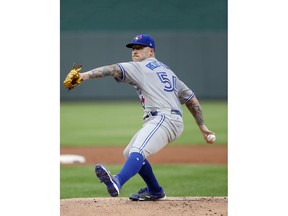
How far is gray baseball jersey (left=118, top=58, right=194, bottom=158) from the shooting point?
3943 millimetres

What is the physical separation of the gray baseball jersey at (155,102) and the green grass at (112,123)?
5.87 metres

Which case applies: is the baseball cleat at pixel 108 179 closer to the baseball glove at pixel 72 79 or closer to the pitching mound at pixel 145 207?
the pitching mound at pixel 145 207

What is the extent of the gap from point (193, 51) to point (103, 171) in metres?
14.0

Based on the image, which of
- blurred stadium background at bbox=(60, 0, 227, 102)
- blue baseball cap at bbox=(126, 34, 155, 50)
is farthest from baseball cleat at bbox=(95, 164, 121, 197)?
blurred stadium background at bbox=(60, 0, 227, 102)

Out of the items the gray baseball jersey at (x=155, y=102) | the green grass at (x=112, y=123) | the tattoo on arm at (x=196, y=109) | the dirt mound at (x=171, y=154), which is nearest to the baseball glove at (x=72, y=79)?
the gray baseball jersey at (x=155, y=102)

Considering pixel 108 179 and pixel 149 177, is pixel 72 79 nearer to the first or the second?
pixel 108 179

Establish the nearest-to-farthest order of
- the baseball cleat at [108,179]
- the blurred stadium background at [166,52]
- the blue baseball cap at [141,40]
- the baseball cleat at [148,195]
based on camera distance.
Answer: the baseball cleat at [108,179]
the blue baseball cap at [141,40]
the baseball cleat at [148,195]
the blurred stadium background at [166,52]

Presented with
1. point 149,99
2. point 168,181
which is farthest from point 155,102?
point 168,181

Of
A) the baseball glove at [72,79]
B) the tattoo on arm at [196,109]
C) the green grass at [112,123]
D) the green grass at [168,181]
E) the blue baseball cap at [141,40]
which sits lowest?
the green grass at [112,123]

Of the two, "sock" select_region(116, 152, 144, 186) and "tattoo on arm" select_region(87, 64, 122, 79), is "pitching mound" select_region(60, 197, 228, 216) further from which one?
"tattoo on arm" select_region(87, 64, 122, 79)

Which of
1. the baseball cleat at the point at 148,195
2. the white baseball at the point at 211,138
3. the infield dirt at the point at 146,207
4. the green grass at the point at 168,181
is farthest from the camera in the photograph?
the green grass at the point at 168,181

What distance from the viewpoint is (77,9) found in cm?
520

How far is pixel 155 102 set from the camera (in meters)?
4.06

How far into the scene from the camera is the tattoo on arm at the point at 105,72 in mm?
3751
